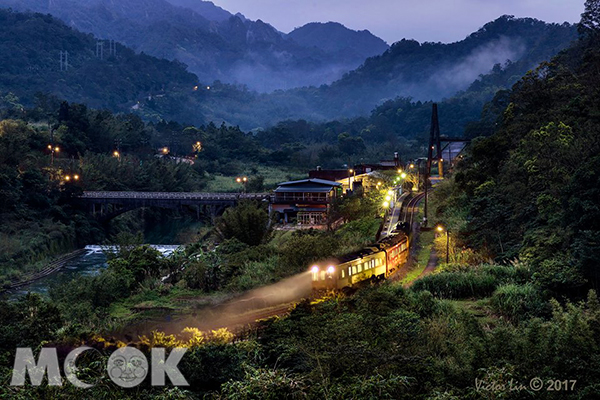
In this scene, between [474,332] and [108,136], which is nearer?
[474,332]

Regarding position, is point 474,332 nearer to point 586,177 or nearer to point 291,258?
point 586,177

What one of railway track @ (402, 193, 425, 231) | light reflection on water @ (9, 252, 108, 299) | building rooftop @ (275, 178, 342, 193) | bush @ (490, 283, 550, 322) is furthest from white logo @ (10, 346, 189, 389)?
building rooftop @ (275, 178, 342, 193)

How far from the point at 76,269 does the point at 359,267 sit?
40318 millimetres

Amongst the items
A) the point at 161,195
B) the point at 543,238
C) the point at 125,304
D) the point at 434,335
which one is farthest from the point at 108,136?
the point at 434,335

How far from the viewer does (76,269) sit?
63.9 meters

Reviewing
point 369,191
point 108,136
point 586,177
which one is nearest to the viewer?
point 586,177

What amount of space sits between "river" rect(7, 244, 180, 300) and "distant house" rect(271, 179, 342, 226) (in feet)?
48.7

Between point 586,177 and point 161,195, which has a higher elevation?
point 586,177

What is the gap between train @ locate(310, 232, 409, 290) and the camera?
31797 mm

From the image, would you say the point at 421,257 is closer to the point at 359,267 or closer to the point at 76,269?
the point at 359,267

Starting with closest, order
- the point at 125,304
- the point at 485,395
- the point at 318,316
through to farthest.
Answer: the point at 485,395, the point at 318,316, the point at 125,304

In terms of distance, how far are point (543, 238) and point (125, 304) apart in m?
24.0

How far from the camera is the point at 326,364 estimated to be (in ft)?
53.0

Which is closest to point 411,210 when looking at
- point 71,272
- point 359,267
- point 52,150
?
point 359,267
